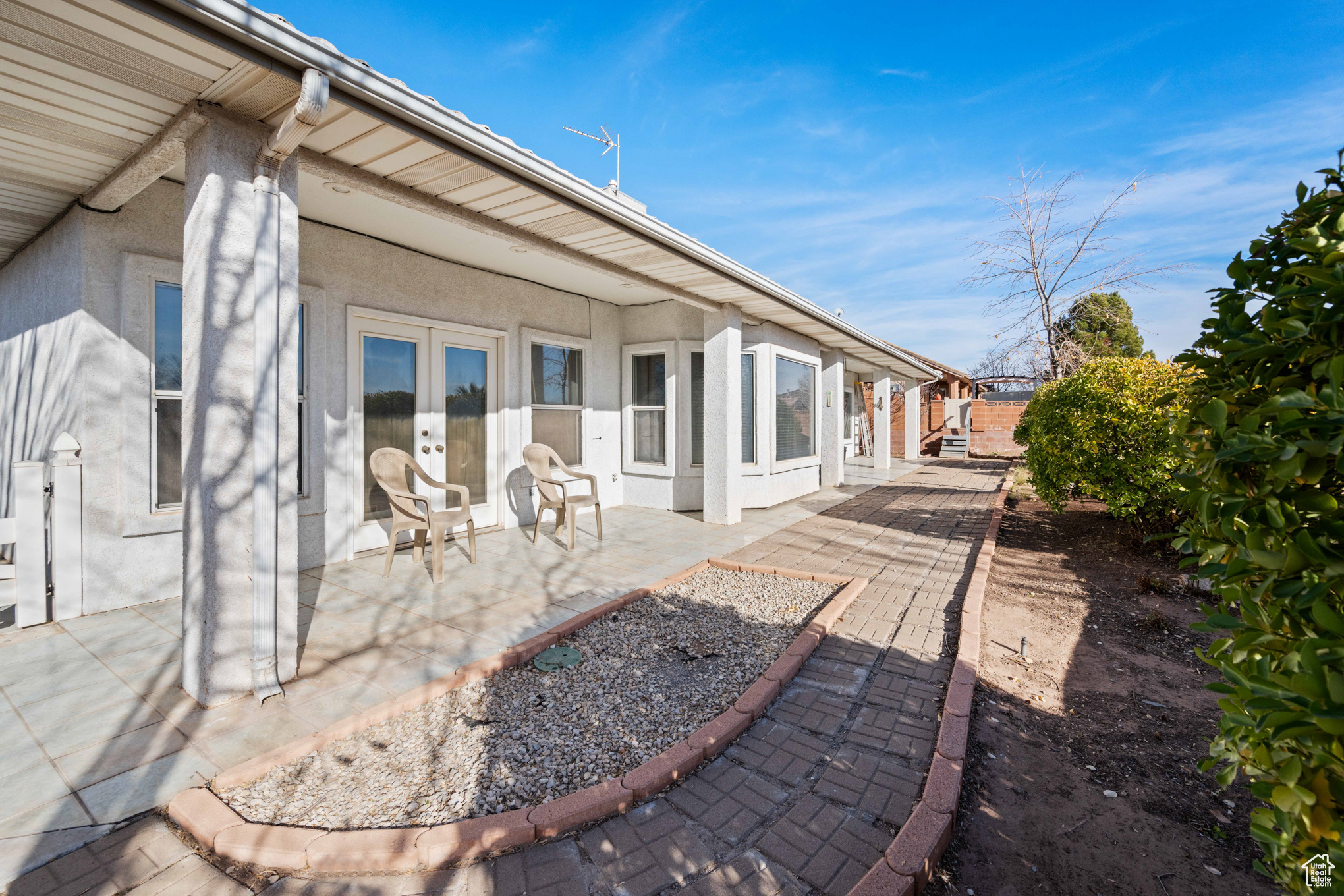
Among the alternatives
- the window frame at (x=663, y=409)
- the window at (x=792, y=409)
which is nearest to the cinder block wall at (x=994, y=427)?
the window at (x=792, y=409)

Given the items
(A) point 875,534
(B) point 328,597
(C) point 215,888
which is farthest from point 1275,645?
(A) point 875,534

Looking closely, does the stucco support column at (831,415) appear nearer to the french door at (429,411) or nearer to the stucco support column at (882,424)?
the stucco support column at (882,424)

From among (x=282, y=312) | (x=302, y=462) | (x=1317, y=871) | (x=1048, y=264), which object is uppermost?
(x=1048, y=264)

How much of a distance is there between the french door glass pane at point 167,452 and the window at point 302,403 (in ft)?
2.57

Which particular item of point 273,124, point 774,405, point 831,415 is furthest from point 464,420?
point 831,415

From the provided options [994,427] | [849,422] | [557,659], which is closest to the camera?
[557,659]

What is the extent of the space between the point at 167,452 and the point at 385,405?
171 centimetres

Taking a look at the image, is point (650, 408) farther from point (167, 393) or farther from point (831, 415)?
point (167, 393)

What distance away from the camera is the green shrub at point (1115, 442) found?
206 inches

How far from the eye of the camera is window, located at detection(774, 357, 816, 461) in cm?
848

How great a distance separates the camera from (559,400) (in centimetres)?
730

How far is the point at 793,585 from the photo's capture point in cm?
465

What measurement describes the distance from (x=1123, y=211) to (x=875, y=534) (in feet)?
34.6

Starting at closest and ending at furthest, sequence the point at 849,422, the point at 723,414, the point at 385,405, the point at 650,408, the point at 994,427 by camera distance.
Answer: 1. the point at 385,405
2. the point at 723,414
3. the point at 650,408
4. the point at 849,422
5. the point at 994,427
